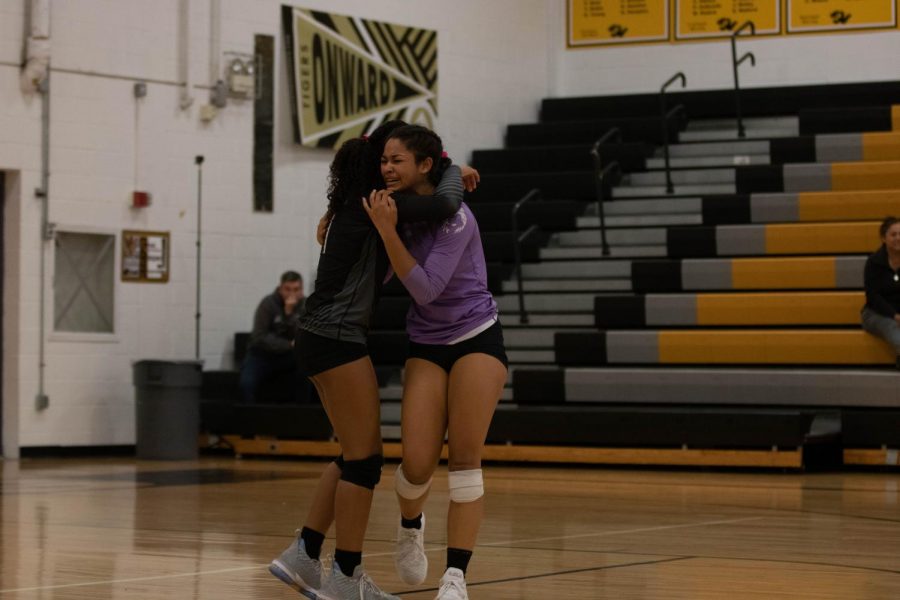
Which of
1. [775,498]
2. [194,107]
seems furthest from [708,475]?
[194,107]

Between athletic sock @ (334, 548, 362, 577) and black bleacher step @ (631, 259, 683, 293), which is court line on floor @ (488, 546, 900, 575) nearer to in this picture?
athletic sock @ (334, 548, 362, 577)

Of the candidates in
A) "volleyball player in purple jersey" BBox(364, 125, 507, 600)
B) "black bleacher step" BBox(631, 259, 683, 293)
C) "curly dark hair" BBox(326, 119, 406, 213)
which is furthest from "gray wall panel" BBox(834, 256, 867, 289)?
"curly dark hair" BBox(326, 119, 406, 213)

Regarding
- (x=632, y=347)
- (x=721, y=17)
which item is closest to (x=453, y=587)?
(x=632, y=347)

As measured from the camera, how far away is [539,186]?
580 inches

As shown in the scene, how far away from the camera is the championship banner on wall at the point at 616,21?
52.8ft

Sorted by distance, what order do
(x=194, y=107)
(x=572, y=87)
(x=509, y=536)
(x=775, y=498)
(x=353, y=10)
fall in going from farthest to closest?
(x=572, y=87) → (x=353, y=10) → (x=194, y=107) → (x=775, y=498) → (x=509, y=536)

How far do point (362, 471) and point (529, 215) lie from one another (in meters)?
9.73

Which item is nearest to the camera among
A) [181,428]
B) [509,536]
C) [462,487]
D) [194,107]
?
[462,487]

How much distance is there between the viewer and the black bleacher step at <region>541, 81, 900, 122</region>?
1496 cm

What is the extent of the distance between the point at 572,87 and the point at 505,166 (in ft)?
5.67

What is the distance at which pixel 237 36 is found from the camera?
13883 mm

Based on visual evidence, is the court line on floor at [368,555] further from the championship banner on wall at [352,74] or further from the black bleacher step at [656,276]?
the championship banner on wall at [352,74]

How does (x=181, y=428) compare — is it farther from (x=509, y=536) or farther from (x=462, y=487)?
(x=462, y=487)

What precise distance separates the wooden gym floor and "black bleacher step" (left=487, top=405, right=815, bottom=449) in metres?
0.26
